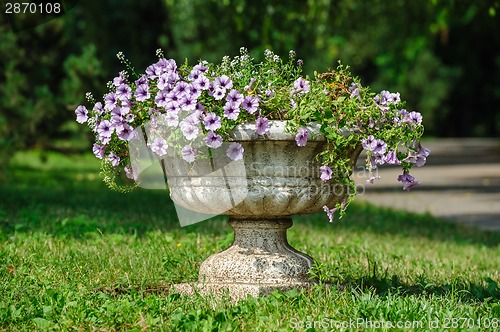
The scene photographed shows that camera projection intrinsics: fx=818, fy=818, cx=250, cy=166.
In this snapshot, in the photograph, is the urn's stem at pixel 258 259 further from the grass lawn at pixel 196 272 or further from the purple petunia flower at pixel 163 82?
the purple petunia flower at pixel 163 82

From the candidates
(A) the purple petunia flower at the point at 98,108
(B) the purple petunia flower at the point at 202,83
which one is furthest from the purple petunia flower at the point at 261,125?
(A) the purple petunia flower at the point at 98,108

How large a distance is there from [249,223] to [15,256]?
1.70m

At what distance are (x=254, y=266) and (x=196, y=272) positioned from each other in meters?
0.73

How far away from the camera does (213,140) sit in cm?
442

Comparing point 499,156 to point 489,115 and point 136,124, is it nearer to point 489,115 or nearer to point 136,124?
point 489,115

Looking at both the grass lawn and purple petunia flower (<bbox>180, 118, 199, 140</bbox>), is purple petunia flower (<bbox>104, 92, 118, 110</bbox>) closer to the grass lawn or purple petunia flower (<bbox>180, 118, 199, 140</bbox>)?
purple petunia flower (<bbox>180, 118, 199, 140</bbox>)

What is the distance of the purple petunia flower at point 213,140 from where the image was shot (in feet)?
14.5

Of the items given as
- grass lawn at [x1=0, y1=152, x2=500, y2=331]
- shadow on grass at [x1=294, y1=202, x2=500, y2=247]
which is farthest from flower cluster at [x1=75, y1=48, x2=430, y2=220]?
shadow on grass at [x1=294, y1=202, x2=500, y2=247]

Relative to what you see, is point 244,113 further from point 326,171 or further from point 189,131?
point 326,171

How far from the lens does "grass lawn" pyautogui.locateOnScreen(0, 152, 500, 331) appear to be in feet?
13.4

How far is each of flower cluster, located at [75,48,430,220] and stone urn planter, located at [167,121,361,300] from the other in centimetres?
9

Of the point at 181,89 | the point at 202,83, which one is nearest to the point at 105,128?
the point at 181,89

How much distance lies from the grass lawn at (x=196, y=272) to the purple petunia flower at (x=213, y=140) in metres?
0.86

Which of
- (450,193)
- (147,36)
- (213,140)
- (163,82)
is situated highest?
(147,36)
